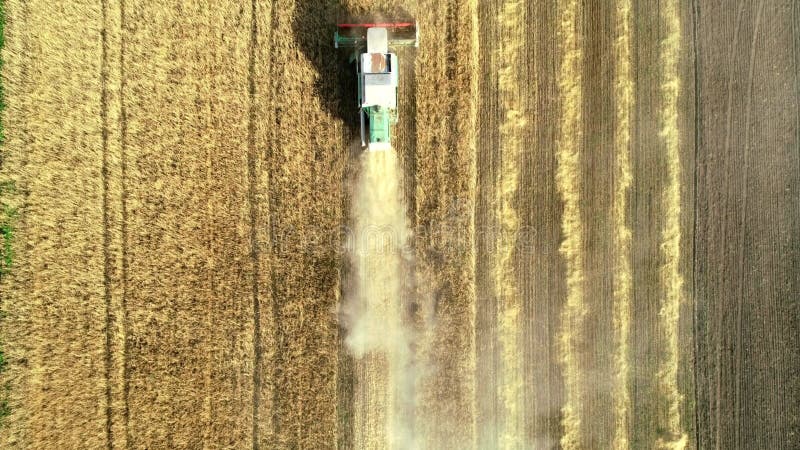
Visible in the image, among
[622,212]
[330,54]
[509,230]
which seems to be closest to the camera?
[330,54]

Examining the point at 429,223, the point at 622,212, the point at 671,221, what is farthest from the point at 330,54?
the point at 671,221

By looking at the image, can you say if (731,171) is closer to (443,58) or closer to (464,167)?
(464,167)

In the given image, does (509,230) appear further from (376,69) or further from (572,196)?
(376,69)

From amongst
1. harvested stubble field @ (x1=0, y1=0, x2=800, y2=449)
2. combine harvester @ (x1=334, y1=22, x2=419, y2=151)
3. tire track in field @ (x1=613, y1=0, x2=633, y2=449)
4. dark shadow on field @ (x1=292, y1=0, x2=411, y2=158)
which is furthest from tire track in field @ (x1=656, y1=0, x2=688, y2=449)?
dark shadow on field @ (x1=292, y1=0, x2=411, y2=158)

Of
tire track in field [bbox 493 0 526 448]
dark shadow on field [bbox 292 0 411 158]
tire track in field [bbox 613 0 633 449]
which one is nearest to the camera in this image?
dark shadow on field [bbox 292 0 411 158]

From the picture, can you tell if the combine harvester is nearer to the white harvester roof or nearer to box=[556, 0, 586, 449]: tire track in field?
the white harvester roof

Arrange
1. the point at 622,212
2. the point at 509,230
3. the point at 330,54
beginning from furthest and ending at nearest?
the point at 622,212 < the point at 509,230 < the point at 330,54

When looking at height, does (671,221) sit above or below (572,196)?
below

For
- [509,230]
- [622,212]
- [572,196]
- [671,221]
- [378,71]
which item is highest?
[378,71]
